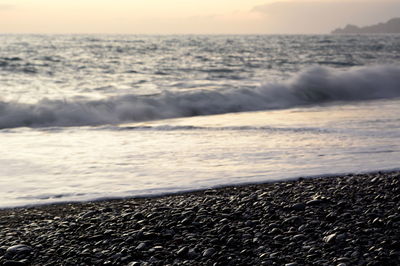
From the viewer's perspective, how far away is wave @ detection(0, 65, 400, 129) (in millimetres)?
12219

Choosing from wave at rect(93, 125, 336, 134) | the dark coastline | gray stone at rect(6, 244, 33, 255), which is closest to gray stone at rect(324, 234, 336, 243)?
the dark coastline

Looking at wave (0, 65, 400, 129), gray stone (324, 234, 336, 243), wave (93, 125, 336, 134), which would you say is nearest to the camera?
gray stone (324, 234, 336, 243)

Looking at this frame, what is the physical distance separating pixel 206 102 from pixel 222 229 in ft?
34.9

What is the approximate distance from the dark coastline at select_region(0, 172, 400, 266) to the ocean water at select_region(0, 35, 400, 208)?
28.8 inches

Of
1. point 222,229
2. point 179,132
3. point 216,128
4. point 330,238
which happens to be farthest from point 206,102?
point 330,238

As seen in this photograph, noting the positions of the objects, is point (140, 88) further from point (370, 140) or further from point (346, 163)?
point (346, 163)

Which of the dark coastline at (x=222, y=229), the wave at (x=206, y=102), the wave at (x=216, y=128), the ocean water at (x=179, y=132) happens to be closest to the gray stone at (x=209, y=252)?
the dark coastline at (x=222, y=229)

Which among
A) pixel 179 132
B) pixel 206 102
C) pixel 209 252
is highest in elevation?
pixel 206 102

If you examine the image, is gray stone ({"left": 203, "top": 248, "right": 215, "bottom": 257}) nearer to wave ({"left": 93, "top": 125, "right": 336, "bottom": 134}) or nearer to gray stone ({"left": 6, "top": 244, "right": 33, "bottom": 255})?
gray stone ({"left": 6, "top": 244, "right": 33, "bottom": 255})

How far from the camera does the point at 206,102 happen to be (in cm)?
1463

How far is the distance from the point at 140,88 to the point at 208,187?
11.8 meters

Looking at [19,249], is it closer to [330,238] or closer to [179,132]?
[330,238]

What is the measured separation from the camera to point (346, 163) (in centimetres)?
663

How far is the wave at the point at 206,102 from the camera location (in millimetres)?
12219
